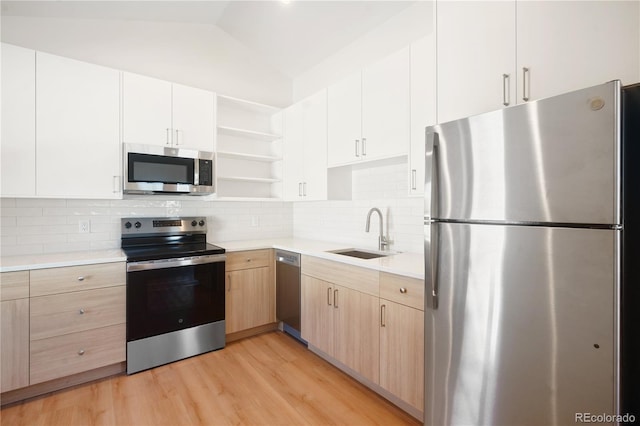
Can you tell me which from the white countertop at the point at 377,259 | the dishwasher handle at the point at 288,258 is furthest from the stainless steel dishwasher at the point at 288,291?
the white countertop at the point at 377,259

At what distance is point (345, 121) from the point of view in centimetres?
264

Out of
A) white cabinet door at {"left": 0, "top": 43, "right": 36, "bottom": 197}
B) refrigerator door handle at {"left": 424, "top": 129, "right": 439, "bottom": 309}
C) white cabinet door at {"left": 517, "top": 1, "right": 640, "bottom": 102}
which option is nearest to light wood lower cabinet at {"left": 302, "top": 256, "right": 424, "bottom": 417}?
refrigerator door handle at {"left": 424, "top": 129, "right": 439, "bottom": 309}

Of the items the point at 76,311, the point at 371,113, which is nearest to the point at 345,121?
the point at 371,113

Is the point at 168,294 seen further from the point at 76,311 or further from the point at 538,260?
the point at 538,260

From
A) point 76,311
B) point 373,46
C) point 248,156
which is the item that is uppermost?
point 373,46

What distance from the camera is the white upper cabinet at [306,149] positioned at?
115 inches

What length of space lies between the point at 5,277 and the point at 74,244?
0.64m

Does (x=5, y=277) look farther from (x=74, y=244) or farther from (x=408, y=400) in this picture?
(x=408, y=400)

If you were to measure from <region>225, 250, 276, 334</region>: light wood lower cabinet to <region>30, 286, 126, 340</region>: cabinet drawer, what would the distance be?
86cm

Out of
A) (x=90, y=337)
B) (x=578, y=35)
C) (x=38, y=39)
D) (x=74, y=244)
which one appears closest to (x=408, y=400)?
(x=578, y=35)

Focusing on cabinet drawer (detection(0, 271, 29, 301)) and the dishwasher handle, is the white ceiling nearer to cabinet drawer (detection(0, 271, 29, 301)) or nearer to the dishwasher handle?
cabinet drawer (detection(0, 271, 29, 301))

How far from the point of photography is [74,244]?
257 cm

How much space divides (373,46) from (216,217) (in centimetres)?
233

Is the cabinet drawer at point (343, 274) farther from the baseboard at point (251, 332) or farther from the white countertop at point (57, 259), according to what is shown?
the white countertop at point (57, 259)
